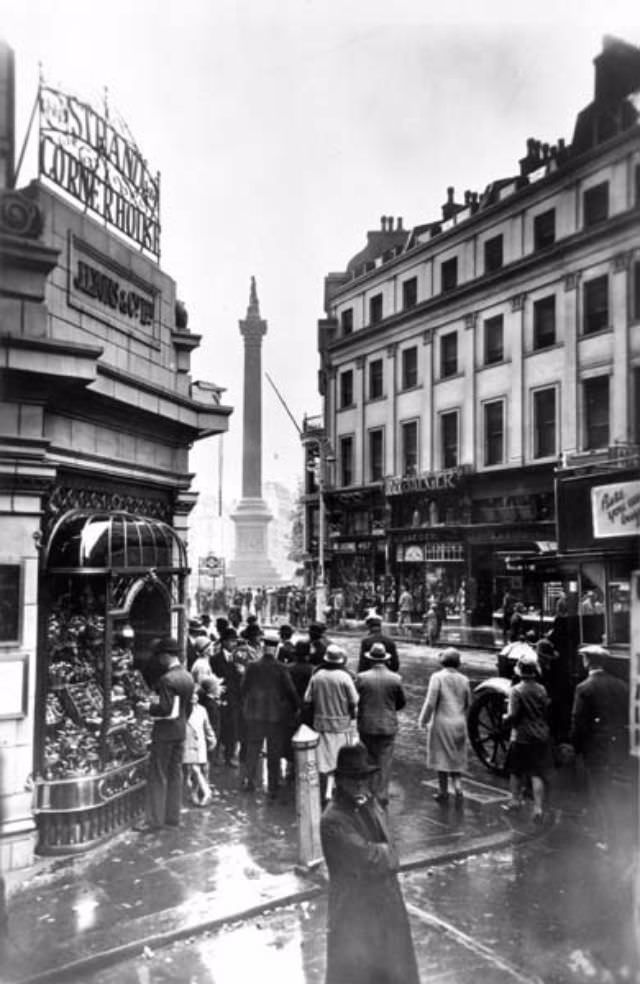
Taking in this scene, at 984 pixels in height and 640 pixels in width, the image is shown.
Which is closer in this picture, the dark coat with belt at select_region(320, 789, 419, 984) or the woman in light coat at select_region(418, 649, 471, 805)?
the dark coat with belt at select_region(320, 789, 419, 984)

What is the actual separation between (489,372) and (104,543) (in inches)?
501

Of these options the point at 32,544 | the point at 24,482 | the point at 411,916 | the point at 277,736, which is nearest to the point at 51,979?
the point at 411,916

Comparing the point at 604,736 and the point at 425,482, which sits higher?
the point at 425,482

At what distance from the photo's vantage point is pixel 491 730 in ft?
31.7

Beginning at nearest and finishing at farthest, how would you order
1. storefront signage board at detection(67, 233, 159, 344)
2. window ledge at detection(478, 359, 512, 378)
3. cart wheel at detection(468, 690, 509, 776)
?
1. storefront signage board at detection(67, 233, 159, 344)
2. cart wheel at detection(468, 690, 509, 776)
3. window ledge at detection(478, 359, 512, 378)

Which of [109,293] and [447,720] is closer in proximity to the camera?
[109,293]

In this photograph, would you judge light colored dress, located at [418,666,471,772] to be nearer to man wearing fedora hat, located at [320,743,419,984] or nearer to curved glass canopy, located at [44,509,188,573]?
curved glass canopy, located at [44,509,188,573]

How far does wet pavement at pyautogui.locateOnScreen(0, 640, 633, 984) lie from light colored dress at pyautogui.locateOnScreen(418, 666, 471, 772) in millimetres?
537

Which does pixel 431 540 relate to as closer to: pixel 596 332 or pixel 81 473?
pixel 596 332

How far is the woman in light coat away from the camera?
811cm

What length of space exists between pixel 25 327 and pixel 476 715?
7.00m

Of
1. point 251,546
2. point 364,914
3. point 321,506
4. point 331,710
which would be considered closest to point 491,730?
point 331,710

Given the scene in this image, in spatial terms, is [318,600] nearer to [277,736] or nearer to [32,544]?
[277,736]

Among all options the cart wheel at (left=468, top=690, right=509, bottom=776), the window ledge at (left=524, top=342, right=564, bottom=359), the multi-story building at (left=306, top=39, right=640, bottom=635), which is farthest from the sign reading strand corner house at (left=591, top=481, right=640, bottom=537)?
the window ledge at (left=524, top=342, right=564, bottom=359)
